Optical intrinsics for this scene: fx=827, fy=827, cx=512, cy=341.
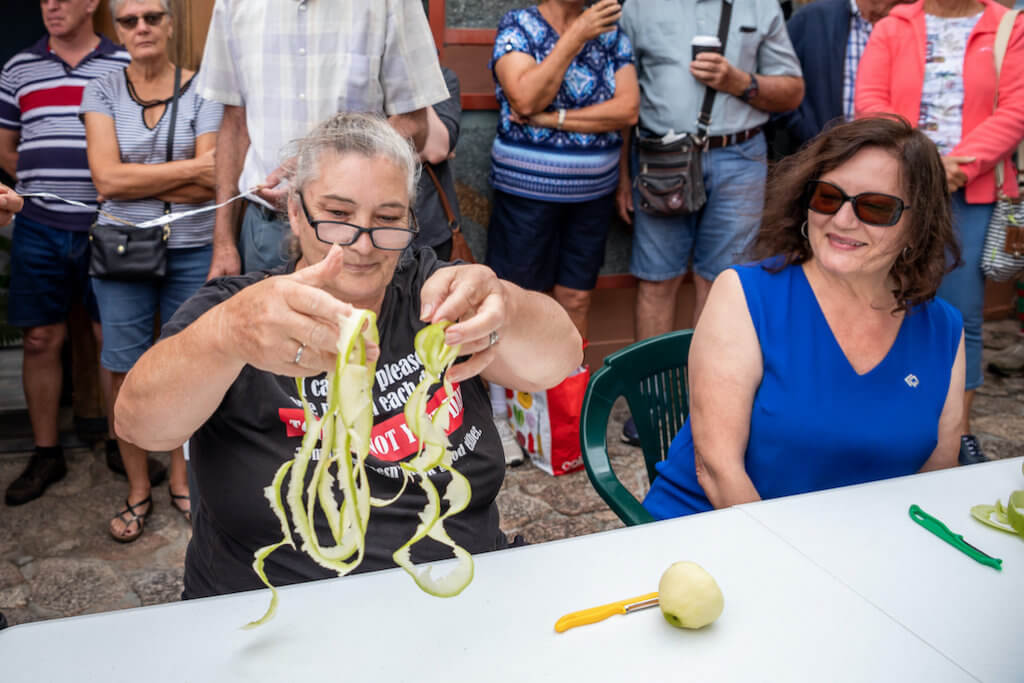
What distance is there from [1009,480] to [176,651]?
5.19ft

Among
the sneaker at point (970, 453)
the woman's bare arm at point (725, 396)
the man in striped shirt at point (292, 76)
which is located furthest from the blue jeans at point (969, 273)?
the man in striped shirt at point (292, 76)

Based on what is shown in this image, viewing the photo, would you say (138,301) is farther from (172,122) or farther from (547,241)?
(547,241)

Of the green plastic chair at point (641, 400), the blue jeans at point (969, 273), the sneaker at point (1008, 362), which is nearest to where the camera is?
the green plastic chair at point (641, 400)

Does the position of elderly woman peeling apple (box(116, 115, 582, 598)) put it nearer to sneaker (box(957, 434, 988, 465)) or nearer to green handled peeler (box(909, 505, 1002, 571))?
green handled peeler (box(909, 505, 1002, 571))

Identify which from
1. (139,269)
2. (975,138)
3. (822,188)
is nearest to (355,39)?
(139,269)

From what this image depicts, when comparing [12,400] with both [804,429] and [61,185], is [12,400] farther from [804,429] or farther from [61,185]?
[804,429]

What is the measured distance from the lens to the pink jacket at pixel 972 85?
3.11 metres

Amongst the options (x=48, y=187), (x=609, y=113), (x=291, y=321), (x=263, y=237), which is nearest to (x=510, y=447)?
(x=609, y=113)

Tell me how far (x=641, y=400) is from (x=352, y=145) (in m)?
0.98

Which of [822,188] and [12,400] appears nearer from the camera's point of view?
[822,188]

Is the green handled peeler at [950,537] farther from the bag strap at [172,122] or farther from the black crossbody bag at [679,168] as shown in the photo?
the bag strap at [172,122]

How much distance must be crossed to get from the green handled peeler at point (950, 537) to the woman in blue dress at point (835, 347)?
33 cm

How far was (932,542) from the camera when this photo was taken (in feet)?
4.73

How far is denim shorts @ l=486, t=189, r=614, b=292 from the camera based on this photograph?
3.65 meters
